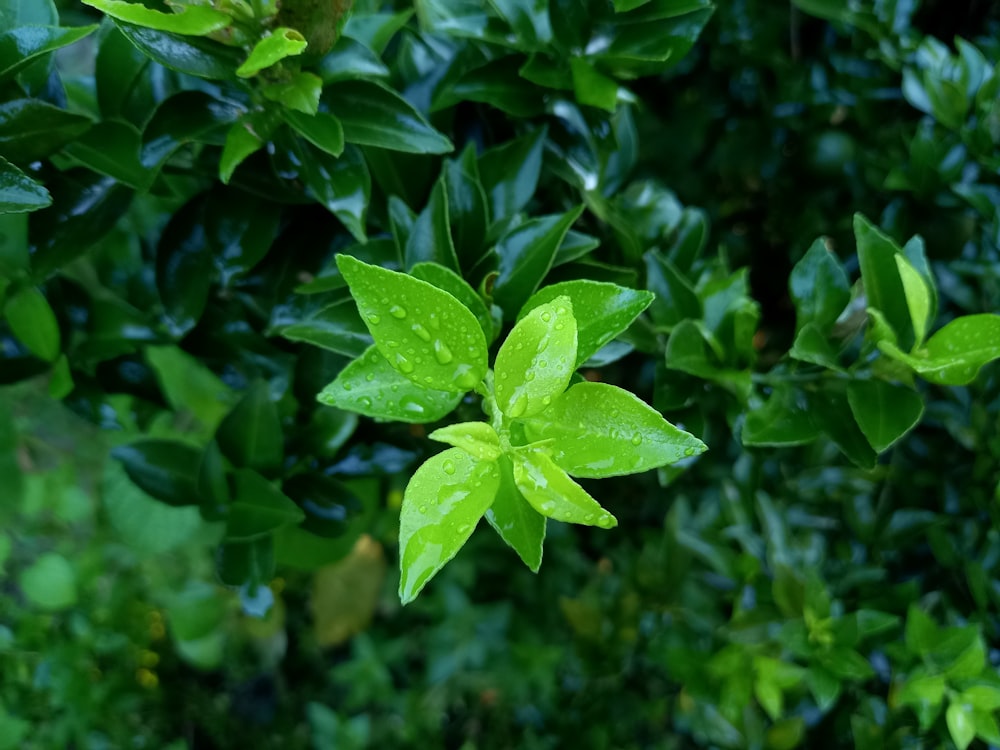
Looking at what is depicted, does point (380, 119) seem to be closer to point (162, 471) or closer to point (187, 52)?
point (187, 52)

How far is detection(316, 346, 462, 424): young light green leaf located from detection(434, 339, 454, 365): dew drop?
1.5 inches

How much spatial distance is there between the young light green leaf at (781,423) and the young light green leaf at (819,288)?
0.25 feet

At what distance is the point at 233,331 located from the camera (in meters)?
0.81

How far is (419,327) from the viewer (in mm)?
495

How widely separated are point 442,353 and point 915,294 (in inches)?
17.5

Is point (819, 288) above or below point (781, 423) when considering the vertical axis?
above

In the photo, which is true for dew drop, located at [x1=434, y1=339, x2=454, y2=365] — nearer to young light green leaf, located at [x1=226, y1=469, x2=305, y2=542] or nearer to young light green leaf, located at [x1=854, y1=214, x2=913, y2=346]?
young light green leaf, located at [x1=226, y1=469, x2=305, y2=542]

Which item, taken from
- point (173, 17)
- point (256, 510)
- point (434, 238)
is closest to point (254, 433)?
point (256, 510)

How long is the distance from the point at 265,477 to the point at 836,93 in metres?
1.15

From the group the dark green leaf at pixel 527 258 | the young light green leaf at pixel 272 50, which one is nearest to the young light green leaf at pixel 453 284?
the dark green leaf at pixel 527 258

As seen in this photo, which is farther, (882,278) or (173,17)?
(882,278)

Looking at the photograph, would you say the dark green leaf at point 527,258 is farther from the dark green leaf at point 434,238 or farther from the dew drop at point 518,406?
the dew drop at point 518,406

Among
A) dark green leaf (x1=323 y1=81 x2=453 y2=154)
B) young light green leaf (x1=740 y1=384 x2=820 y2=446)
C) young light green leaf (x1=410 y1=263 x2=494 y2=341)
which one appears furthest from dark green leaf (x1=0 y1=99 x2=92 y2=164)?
young light green leaf (x1=740 y1=384 x2=820 y2=446)

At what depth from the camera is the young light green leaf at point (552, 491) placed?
45cm
